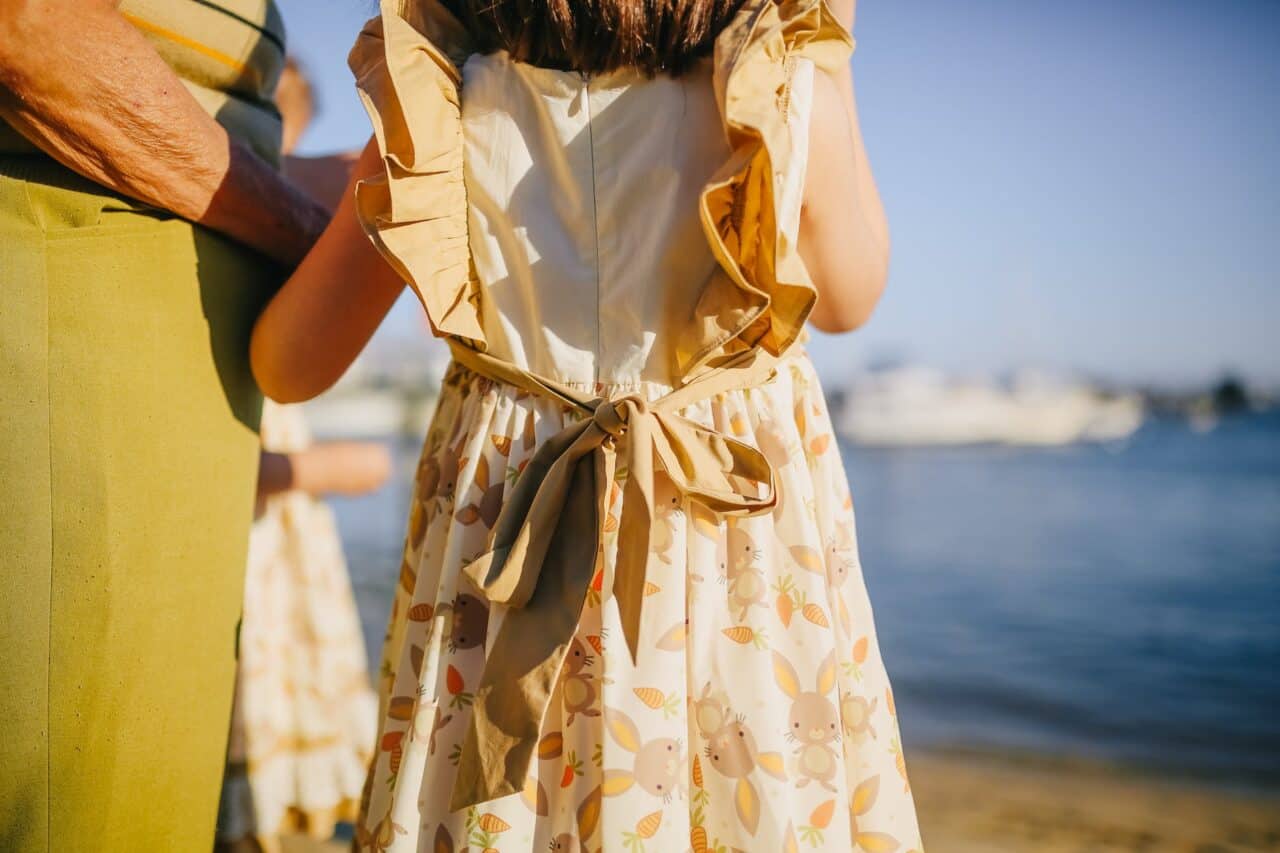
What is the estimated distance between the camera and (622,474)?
110 centimetres

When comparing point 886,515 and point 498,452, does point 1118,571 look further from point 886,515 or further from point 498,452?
point 498,452

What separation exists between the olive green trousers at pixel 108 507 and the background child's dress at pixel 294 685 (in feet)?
3.95

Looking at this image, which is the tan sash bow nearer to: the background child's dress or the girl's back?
the girl's back

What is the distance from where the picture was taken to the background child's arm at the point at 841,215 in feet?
3.49

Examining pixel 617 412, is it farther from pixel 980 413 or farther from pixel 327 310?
pixel 980 413

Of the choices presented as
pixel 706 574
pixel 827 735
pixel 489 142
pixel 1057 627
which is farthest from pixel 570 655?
pixel 1057 627

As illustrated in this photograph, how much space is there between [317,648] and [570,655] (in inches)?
71.7

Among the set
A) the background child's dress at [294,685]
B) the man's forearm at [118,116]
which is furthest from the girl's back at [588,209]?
the background child's dress at [294,685]

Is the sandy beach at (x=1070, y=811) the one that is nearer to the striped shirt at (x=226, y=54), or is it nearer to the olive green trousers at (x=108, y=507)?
the olive green trousers at (x=108, y=507)

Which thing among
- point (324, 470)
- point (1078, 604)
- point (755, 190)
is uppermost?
point (755, 190)

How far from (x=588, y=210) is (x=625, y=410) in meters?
0.23

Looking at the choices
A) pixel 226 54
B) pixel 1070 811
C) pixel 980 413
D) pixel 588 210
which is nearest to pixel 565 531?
pixel 588 210

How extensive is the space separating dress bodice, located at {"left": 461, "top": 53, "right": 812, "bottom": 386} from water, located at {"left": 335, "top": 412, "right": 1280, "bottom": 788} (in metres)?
3.35

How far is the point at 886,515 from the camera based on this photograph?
1069 cm
